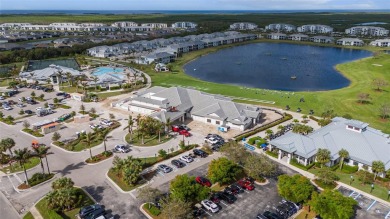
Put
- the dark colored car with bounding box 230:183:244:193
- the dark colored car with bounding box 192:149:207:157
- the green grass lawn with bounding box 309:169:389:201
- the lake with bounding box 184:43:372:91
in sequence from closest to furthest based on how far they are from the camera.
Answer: the green grass lawn with bounding box 309:169:389:201
the dark colored car with bounding box 230:183:244:193
the dark colored car with bounding box 192:149:207:157
the lake with bounding box 184:43:372:91

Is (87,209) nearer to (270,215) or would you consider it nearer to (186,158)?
(186,158)

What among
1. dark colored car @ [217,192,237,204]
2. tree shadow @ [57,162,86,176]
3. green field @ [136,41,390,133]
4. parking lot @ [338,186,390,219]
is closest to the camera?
parking lot @ [338,186,390,219]

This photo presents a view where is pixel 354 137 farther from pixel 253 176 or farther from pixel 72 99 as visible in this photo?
pixel 72 99

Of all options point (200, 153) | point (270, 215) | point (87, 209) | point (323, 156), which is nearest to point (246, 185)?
point (270, 215)

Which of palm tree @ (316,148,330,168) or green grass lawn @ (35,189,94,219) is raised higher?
palm tree @ (316,148,330,168)

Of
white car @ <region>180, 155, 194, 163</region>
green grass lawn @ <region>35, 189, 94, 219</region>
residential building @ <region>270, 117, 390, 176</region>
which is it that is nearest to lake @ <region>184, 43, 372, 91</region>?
residential building @ <region>270, 117, 390, 176</region>

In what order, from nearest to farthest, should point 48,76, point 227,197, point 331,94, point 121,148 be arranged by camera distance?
1. point 227,197
2. point 121,148
3. point 331,94
4. point 48,76

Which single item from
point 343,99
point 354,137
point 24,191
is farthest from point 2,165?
point 343,99

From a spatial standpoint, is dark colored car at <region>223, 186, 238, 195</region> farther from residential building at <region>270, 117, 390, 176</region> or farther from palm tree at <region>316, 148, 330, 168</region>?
palm tree at <region>316, 148, 330, 168</region>
